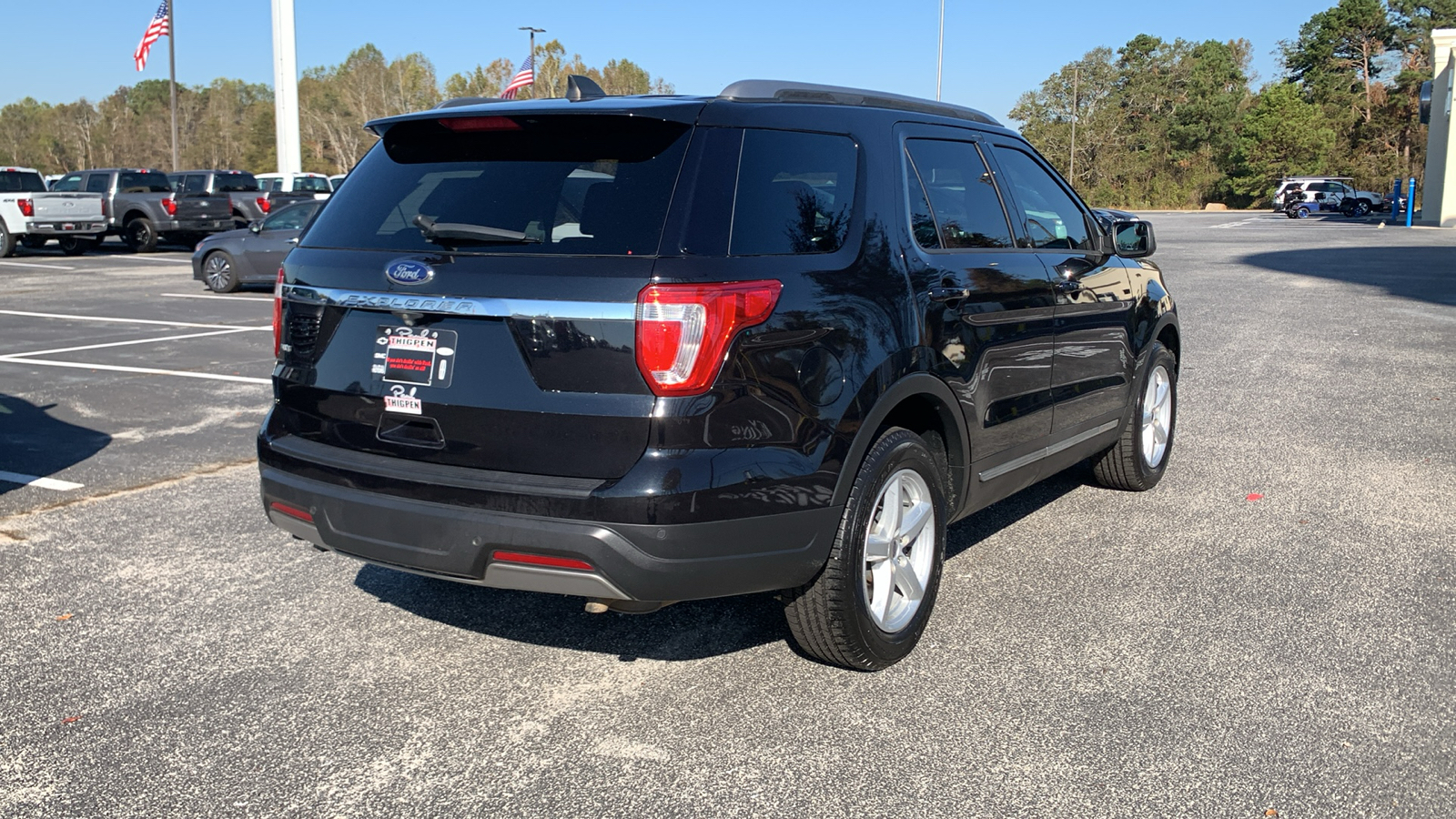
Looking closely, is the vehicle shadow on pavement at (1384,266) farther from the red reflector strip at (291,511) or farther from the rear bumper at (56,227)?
the rear bumper at (56,227)

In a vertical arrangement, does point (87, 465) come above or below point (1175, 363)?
below

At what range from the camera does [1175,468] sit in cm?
693

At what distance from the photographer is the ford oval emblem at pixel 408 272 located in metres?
3.45

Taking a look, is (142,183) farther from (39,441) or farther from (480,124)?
(480,124)

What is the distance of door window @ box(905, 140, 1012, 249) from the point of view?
4.30 meters

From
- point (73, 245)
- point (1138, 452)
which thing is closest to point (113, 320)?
point (1138, 452)

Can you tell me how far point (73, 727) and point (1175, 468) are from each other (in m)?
5.67

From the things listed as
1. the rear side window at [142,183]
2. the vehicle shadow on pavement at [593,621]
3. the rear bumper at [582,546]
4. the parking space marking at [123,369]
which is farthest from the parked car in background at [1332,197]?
the rear bumper at [582,546]

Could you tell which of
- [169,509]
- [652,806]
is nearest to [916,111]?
[652,806]

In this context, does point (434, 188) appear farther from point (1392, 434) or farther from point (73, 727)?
point (1392, 434)

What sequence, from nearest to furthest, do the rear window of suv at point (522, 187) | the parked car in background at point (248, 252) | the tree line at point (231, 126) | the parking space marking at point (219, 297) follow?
the rear window of suv at point (522, 187) → the parking space marking at point (219, 297) → the parked car in background at point (248, 252) → the tree line at point (231, 126)

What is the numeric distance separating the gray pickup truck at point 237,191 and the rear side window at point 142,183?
373 mm

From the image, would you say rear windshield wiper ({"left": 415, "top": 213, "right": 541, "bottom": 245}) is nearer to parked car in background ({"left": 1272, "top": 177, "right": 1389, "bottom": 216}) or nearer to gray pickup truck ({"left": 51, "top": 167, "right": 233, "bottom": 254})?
gray pickup truck ({"left": 51, "top": 167, "right": 233, "bottom": 254})

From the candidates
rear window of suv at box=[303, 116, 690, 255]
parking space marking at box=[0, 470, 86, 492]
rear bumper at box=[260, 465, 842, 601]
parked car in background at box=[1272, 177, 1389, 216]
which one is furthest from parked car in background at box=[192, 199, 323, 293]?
parked car in background at box=[1272, 177, 1389, 216]
